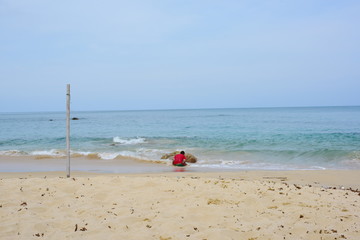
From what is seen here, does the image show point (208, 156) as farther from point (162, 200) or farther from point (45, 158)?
point (162, 200)

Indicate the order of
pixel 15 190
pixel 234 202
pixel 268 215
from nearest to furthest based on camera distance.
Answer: pixel 268 215 → pixel 234 202 → pixel 15 190

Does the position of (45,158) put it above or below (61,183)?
below

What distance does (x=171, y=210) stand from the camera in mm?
5715

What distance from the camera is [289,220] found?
5.12m

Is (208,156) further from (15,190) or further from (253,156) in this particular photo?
(15,190)

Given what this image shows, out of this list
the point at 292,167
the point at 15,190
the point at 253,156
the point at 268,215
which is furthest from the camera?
the point at 253,156

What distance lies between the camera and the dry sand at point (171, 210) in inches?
182

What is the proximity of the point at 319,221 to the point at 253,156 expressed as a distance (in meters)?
12.7

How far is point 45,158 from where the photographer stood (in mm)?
17969

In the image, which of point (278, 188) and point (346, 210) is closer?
point (346, 210)

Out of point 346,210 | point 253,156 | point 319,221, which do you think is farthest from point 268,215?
point 253,156

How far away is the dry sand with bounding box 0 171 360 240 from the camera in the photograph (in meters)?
4.63

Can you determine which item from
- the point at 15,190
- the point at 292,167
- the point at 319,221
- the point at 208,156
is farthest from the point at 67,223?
the point at 208,156

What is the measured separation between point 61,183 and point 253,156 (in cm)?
1195
